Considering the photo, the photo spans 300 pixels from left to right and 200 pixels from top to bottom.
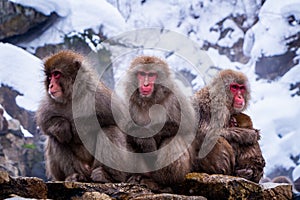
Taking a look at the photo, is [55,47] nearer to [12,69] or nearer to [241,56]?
[12,69]

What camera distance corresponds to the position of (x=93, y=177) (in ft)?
13.2

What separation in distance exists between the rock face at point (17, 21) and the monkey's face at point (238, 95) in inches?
301

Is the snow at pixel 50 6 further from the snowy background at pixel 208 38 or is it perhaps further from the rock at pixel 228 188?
the rock at pixel 228 188

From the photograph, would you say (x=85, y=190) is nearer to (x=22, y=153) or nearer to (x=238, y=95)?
(x=238, y=95)

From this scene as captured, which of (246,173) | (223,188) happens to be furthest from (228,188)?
(246,173)

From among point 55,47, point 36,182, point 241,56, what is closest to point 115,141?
point 36,182

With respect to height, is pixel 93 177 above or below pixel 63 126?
below

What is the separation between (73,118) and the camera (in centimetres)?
420

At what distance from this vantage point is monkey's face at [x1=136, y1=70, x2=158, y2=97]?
411cm

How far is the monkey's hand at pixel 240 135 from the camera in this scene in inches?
173

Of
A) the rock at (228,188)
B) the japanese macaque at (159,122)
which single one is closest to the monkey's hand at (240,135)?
the japanese macaque at (159,122)

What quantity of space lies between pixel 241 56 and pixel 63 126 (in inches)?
415

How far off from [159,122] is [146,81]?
33cm

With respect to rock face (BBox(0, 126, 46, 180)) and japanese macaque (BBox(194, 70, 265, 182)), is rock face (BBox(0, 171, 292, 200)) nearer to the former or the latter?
japanese macaque (BBox(194, 70, 265, 182))
